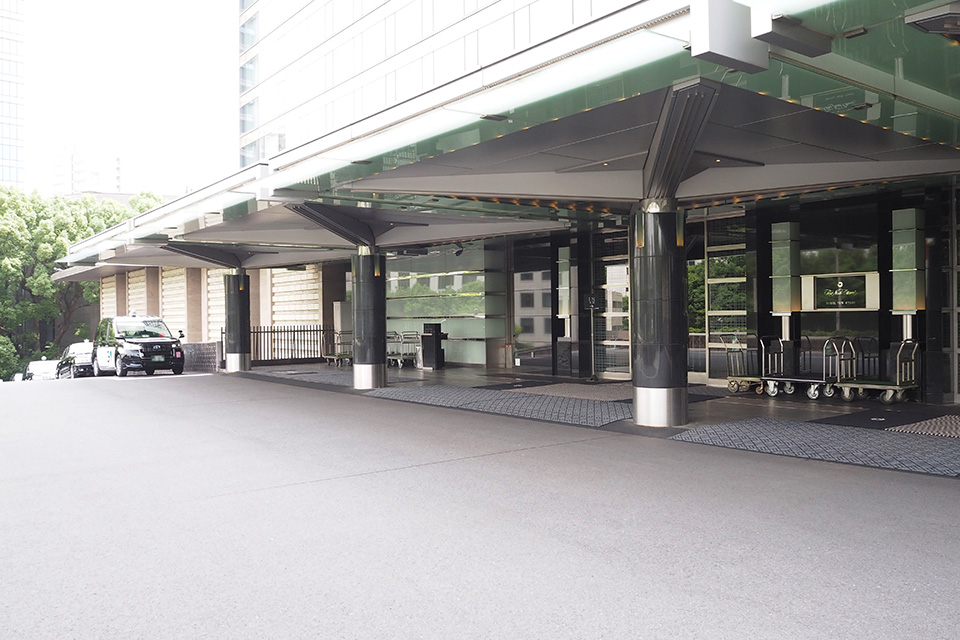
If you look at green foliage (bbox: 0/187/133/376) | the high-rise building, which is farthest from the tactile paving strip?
the high-rise building

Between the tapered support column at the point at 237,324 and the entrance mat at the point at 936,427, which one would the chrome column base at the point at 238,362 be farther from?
the entrance mat at the point at 936,427

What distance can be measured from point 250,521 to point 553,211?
10.0 meters

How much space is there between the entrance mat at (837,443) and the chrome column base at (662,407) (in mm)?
440

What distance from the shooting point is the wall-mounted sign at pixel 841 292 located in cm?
1390

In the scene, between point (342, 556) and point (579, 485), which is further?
point (579, 485)

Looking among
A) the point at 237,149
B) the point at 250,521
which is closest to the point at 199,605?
the point at 250,521

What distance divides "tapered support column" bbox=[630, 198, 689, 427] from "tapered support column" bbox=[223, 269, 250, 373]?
54.2 feet

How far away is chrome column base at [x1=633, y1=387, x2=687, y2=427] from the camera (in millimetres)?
10648

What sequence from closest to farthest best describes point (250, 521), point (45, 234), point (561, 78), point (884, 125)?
point (250, 521), point (561, 78), point (884, 125), point (45, 234)

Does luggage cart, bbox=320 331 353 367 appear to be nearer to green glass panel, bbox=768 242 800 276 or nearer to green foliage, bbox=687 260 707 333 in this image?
green foliage, bbox=687 260 707 333

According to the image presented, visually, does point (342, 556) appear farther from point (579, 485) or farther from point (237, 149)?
point (237, 149)

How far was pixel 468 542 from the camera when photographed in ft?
17.7

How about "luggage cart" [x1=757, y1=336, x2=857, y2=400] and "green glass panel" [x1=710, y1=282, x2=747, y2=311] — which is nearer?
"luggage cart" [x1=757, y1=336, x2=857, y2=400]

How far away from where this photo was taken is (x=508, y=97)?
7672mm
